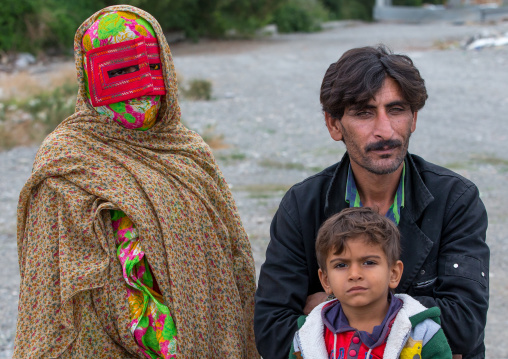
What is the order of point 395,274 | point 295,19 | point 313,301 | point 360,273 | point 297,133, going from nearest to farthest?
point 360,273 < point 395,274 < point 313,301 < point 297,133 < point 295,19

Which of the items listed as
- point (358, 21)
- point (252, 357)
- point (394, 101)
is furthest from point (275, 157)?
point (358, 21)

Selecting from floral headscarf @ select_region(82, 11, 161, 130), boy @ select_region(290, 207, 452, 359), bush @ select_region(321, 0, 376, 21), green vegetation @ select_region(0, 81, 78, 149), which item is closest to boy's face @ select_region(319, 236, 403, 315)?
boy @ select_region(290, 207, 452, 359)

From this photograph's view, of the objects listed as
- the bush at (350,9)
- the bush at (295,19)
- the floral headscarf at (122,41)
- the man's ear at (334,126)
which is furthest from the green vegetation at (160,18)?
the man's ear at (334,126)

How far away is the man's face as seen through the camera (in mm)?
2402

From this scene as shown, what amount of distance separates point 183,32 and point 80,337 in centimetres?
2701

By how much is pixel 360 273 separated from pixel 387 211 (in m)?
0.47

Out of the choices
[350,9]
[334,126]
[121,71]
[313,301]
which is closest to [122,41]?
[121,71]

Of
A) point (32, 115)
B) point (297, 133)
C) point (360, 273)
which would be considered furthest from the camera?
point (32, 115)

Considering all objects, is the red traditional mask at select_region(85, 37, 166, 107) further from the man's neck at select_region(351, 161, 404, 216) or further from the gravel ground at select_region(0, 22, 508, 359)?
the gravel ground at select_region(0, 22, 508, 359)

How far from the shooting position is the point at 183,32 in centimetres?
2883

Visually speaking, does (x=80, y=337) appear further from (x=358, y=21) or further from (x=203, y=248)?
(x=358, y=21)

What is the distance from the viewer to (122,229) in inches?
109

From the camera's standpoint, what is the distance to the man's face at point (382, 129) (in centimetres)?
240

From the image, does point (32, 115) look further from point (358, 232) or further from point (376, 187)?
point (358, 232)
